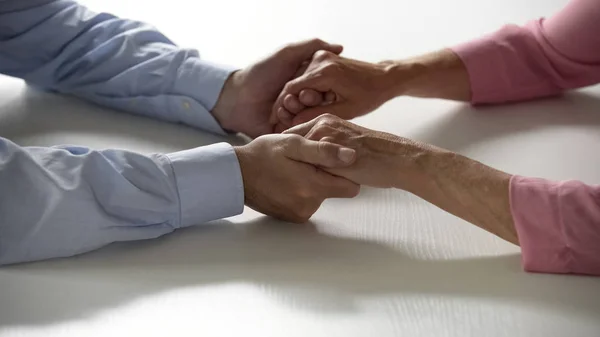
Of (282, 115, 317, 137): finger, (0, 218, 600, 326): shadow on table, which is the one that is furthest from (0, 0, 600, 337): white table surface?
(282, 115, 317, 137): finger

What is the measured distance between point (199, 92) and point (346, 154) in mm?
378

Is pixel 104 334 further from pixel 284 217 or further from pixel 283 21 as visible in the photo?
pixel 283 21

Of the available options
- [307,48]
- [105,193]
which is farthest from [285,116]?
[105,193]

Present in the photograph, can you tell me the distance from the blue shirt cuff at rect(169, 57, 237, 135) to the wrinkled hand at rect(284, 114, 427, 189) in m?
0.27

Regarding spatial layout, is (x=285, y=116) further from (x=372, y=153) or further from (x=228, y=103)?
(x=372, y=153)

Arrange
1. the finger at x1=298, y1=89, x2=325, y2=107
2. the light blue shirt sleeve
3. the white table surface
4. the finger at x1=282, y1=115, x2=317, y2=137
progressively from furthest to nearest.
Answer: the finger at x1=298, y1=89, x2=325, y2=107
the finger at x1=282, y1=115, x2=317, y2=137
the light blue shirt sleeve
the white table surface

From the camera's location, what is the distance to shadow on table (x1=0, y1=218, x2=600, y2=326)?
34.4 inches

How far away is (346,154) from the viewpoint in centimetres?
101

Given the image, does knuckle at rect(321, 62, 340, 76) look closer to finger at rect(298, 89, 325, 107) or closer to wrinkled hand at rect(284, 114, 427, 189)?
finger at rect(298, 89, 325, 107)

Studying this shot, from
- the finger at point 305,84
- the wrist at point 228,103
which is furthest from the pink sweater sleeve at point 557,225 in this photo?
the wrist at point 228,103

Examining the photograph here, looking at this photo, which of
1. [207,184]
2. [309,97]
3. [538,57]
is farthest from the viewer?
[538,57]

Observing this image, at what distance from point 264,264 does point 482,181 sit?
0.89ft

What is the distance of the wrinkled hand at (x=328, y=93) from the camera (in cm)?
123

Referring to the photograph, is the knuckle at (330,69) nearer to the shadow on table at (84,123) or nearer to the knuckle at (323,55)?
the knuckle at (323,55)
